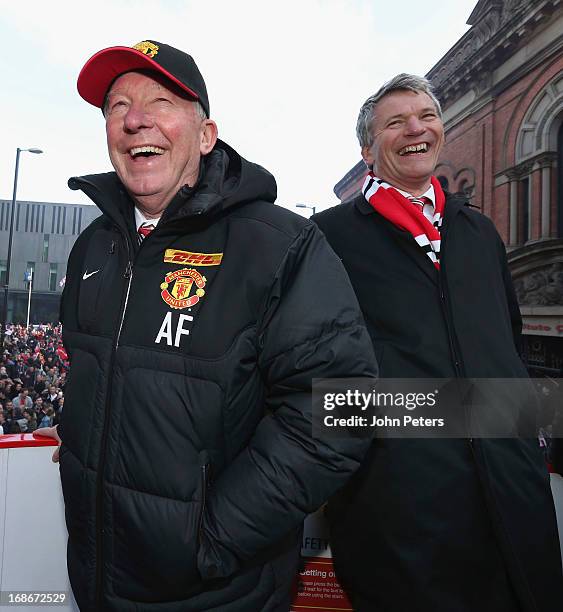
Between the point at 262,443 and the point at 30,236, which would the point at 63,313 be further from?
the point at 30,236

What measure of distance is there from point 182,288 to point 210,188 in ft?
1.09

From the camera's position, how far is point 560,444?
78.9 inches

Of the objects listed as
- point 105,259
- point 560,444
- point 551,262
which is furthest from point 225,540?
point 551,262

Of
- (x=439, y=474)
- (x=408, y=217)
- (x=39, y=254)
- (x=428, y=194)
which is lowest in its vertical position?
(x=439, y=474)

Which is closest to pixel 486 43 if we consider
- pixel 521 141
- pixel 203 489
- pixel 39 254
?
pixel 521 141

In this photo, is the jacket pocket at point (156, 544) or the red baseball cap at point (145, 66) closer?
the jacket pocket at point (156, 544)

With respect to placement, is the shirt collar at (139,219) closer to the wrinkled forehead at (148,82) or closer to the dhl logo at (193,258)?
the dhl logo at (193,258)

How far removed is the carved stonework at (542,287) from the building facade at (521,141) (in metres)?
0.02

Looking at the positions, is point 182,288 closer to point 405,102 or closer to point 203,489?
point 203,489

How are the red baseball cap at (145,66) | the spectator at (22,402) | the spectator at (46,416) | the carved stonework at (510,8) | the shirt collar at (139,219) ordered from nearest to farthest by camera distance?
the red baseball cap at (145,66)
the shirt collar at (139,219)
the carved stonework at (510,8)
the spectator at (46,416)
the spectator at (22,402)

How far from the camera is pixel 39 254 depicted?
44.8m

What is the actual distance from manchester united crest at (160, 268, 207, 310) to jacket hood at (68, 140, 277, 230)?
17cm

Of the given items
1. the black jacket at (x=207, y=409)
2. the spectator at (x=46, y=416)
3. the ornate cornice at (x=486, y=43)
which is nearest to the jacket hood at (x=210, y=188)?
the black jacket at (x=207, y=409)

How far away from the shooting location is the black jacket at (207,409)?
1.24m
